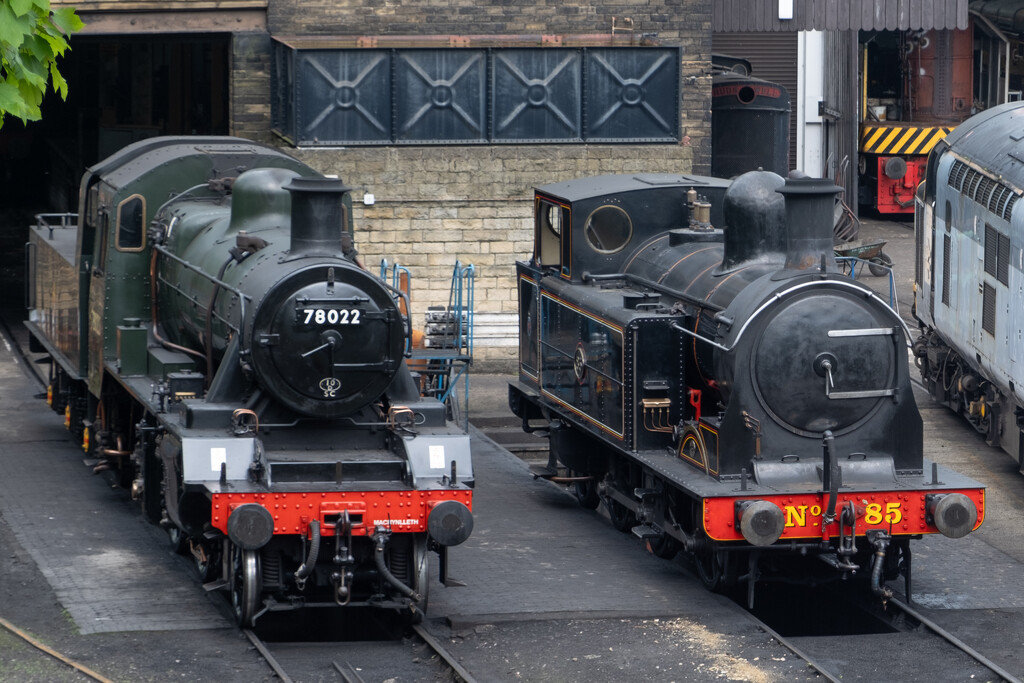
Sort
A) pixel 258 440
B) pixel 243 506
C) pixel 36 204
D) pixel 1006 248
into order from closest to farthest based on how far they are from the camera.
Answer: pixel 243 506, pixel 258 440, pixel 1006 248, pixel 36 204

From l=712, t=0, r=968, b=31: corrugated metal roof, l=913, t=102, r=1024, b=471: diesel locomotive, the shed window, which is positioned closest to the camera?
l=913, t=102, r=1024, b=471: diesel locomotive

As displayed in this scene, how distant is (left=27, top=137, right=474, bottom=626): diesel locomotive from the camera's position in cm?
1049

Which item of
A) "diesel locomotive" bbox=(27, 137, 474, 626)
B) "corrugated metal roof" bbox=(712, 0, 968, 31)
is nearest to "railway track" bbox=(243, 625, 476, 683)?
"diesel locomotive" bbox=(27, 137, 474, 626)

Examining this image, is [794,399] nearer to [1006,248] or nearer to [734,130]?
[1006,248]

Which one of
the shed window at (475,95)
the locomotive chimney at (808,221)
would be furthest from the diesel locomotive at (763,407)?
the shed window at (475,95)

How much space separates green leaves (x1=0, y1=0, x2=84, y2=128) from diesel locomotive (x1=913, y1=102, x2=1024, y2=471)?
9152 mm

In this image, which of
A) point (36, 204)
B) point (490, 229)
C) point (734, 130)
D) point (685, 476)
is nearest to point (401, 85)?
point (490, 229)

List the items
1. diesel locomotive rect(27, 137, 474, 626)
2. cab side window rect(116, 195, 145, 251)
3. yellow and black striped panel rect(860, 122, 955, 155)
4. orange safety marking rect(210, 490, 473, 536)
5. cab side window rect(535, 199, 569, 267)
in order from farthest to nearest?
yellow and black striped panel rect(860, 122, 955, 155)
cab side window rect(535, 199, 569, 267)
cab side window rect(116, 195, 145, 251)
diesel locomotive rect(27, 137, 474, 626)
orange safety marking rect(210, 490, 473, 536)

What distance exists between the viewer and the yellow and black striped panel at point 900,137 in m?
30.4

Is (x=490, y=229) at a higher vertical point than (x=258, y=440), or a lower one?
higher

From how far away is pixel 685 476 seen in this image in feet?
38.1

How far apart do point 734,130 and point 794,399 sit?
505 inches

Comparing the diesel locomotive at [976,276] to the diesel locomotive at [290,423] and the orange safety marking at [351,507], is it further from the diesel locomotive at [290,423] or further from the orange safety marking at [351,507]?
the orange safety marking at [351,507]

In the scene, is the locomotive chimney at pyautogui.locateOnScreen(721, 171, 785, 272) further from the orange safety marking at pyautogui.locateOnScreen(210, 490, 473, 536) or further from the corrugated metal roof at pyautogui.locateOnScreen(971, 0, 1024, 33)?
the corrugated metal roof at pyautogui.locateOnScreen(971, 0, 1024, 33)
